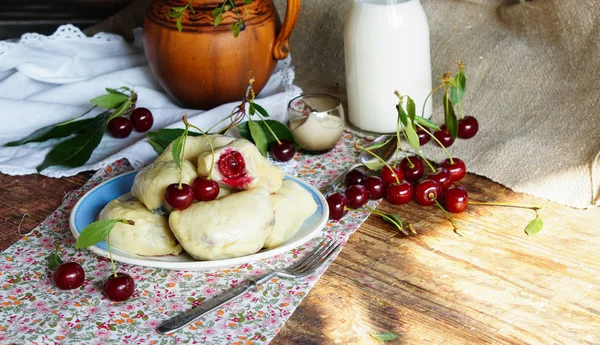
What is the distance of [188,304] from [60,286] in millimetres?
149

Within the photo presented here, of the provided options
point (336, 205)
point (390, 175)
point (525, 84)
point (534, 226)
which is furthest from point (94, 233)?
point (525, 84)

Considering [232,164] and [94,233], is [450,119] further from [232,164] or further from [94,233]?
[94,233]

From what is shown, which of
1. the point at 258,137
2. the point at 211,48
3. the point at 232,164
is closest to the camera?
the point at 232,164

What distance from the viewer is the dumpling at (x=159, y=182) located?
846mm

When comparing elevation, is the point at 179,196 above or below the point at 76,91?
above

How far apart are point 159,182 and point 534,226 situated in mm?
457

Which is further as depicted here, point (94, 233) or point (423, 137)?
point (423, 137)

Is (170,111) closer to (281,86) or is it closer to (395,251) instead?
(281,86)

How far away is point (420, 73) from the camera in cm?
118

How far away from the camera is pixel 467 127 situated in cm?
116

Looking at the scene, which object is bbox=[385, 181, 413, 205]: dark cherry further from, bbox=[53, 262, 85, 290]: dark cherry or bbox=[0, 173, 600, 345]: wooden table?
bbox=[53, 262, 85, 290]: dark cherry

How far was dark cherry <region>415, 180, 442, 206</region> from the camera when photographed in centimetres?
98

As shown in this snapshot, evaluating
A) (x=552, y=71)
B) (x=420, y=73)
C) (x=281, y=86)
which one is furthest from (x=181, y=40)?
(x=552, y=71)

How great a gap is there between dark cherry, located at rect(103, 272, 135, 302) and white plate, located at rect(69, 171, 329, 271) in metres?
0.02
